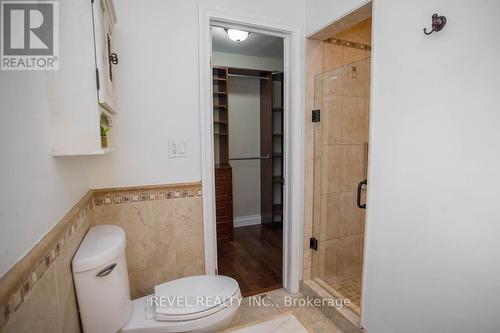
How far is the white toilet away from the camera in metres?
1.06

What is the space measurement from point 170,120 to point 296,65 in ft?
3.35

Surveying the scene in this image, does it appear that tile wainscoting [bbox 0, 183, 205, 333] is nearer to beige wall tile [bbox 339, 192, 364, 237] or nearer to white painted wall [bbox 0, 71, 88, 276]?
white painted wall [bbox 0, 71, 88, 276]

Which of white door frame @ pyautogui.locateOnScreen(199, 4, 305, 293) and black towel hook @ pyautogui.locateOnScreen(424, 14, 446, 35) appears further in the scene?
white door frame @ pyautogui.locateOnScreen(199, 4, 305, 293)

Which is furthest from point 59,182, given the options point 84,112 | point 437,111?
point 437,111

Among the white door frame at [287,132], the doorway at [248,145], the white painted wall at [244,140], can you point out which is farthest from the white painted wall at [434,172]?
the white painted wall at [244,140]

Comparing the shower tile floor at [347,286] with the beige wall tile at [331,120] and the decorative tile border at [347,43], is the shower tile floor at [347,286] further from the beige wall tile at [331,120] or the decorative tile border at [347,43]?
the decorative tile border at [347,43]

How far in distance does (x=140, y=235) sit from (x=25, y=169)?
3.35ft

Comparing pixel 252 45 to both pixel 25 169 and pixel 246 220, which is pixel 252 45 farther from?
pixel 25 169

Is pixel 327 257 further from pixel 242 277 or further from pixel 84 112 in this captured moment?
pixel 84 112

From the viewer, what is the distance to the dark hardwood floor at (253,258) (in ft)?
7.43

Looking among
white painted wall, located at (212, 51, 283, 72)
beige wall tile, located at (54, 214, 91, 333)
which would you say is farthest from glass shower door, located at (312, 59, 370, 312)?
white painted wall, located at (212, 51, 283, 72)

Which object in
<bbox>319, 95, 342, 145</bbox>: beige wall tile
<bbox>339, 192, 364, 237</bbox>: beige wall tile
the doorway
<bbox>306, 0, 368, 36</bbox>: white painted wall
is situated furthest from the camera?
the doorway

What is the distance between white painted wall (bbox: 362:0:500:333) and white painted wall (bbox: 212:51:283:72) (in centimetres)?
243

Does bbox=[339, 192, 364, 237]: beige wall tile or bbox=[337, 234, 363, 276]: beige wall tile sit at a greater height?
bbox=[339, 192, 364, 237]: beige wall tile
